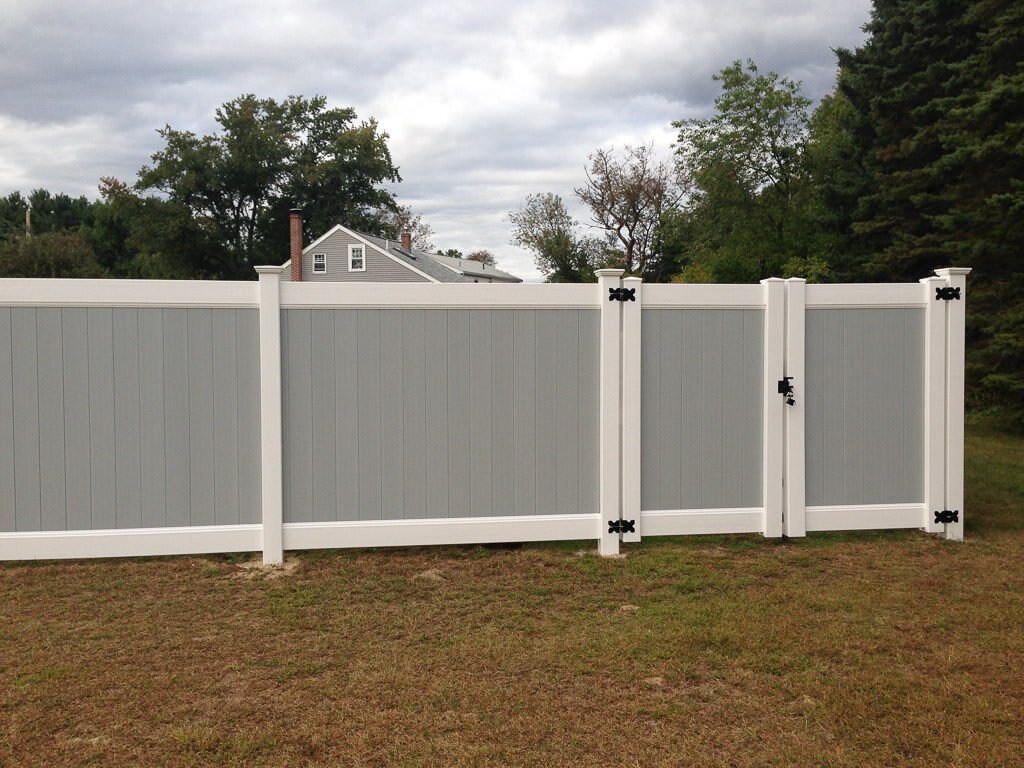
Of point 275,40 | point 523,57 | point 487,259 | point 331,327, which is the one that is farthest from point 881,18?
point 487,259

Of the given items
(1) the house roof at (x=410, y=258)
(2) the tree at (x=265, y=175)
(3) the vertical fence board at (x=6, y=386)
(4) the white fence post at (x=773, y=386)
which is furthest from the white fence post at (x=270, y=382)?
(2) the tree at (x=265, y=175)

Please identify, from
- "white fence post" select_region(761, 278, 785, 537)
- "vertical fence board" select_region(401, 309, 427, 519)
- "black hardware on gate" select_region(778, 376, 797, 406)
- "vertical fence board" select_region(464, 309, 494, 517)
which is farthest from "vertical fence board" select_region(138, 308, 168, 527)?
"black hardware on gate" select_region(778, 376, 797, 406)

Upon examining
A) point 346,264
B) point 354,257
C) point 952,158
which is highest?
point 354,257

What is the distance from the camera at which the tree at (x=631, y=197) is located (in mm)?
33406

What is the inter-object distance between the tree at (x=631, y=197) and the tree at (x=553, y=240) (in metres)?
1.24

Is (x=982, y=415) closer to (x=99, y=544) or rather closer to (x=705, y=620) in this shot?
(x=705, y=620)

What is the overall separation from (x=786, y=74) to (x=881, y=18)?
7.97 meters

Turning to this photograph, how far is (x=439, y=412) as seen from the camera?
18.1 ft

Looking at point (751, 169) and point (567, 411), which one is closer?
point (567, 411)

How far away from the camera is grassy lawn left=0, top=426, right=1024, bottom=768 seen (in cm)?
303

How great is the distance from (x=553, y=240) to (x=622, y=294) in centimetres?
3138

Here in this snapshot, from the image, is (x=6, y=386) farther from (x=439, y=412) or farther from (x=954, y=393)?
(x=954, y=393)

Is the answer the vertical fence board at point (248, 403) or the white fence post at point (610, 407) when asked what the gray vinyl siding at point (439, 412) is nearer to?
the white fence post at point (610, 407)

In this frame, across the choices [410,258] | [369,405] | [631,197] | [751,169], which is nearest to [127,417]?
[369,405]
